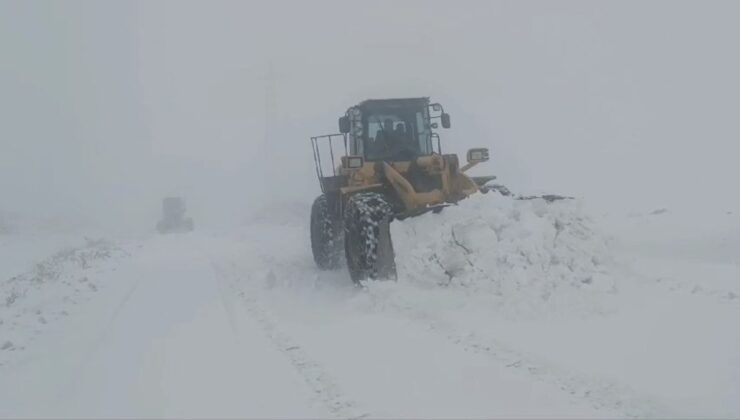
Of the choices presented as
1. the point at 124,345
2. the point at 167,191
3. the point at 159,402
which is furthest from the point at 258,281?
the point at 167,191

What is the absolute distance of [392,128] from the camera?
1157 cm

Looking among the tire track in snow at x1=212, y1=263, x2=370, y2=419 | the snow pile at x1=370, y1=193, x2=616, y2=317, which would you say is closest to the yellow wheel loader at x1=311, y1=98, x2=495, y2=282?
the snow pile at x1=370, y1=193, x2=616, y2=317

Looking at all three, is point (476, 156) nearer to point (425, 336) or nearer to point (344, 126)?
point (344, 126)

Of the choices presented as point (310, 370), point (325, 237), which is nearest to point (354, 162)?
point (325, 237)

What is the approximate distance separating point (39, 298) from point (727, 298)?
30.6 ft

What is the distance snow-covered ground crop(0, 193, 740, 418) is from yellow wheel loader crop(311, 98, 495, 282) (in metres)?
0.38

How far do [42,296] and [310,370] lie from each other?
268 inches

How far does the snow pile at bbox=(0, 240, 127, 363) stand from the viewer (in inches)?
322

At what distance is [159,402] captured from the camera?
514 cm

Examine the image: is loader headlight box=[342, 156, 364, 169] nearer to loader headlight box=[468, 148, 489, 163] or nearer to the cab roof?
the cab roof

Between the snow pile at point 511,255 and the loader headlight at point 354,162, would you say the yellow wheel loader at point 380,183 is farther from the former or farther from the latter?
the snow pile at point 511,255

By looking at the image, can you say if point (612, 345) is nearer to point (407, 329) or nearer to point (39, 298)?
point (407, 329)

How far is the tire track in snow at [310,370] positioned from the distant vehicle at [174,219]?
116 feet

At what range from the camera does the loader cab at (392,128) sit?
1141cm
